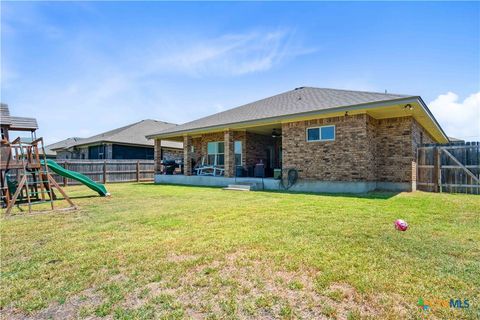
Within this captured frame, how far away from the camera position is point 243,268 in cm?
307

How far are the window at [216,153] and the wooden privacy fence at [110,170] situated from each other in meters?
6.84

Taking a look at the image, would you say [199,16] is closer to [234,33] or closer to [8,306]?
[234,33]

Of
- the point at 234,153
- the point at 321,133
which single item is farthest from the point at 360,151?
the point at 234,153

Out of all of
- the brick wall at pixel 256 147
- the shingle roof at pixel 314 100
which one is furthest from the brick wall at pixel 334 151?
the brick wall at pixel 256 147

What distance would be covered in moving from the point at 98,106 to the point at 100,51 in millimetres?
6167

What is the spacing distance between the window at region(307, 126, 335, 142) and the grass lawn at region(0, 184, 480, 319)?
5657mm

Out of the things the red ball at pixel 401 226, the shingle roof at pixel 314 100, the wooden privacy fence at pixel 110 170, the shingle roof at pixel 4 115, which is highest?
the shingle roof at pixel 314 100

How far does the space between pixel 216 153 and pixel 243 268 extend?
1373cm

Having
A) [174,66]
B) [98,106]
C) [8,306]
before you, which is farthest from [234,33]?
[8,306]

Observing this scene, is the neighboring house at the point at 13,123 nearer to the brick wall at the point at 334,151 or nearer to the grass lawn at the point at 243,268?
the grass lawn at the point at 243,268

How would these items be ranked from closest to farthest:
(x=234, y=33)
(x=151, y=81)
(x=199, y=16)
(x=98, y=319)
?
(x=98, y=319) → (x=199, y=16) → (x=234, y=33) → (x=151, y=81)

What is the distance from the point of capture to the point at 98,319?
219 centimetres

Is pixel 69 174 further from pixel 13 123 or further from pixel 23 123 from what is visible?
pixel 13 123

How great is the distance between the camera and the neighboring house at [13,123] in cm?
888
